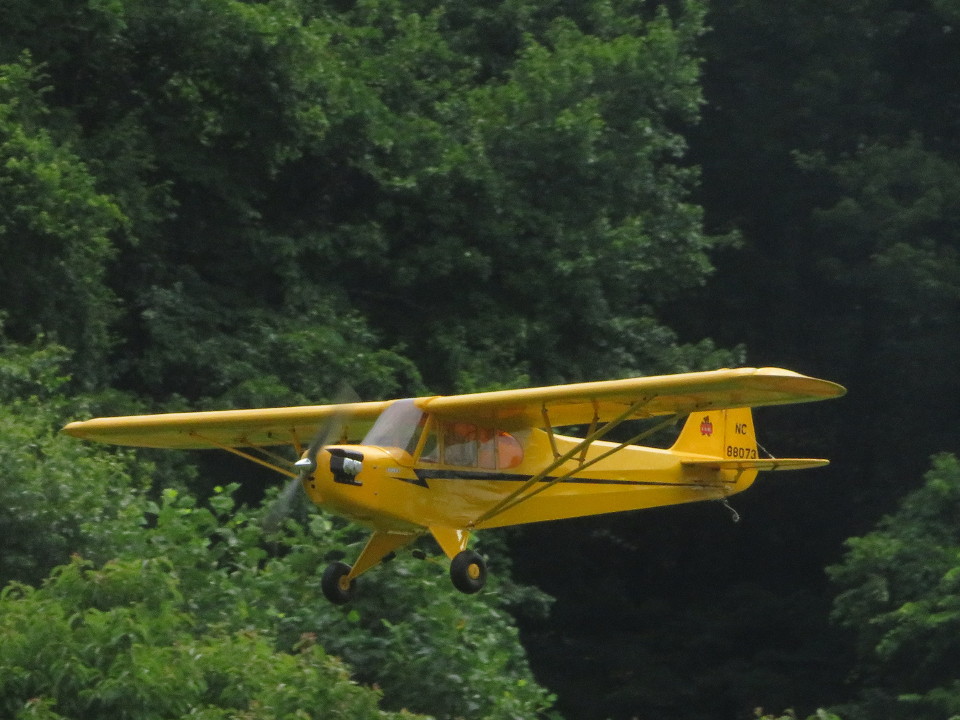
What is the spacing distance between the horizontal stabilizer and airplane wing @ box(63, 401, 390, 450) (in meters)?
2.90

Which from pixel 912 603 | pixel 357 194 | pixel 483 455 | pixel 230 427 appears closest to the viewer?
pixel 483 455

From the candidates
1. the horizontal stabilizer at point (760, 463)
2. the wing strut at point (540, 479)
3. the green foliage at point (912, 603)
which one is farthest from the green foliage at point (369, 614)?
the green foliage at point (912, 603)

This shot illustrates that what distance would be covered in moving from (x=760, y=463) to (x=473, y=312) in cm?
892

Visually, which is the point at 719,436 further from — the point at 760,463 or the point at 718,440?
the point at 760,463

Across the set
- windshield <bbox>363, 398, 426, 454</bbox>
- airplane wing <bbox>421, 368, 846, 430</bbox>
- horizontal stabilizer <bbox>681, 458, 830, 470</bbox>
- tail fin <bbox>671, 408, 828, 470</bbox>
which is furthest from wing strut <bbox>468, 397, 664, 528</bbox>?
tail fin <bbox>671, 408, 828, 470</bbox>

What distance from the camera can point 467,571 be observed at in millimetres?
12148

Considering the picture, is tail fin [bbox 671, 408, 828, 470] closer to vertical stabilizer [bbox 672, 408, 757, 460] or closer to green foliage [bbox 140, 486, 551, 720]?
vertical stabilizer [bbox 672, 408, 757, 460]

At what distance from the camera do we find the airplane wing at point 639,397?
36.2 feet

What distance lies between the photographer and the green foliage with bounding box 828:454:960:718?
66.8 ft

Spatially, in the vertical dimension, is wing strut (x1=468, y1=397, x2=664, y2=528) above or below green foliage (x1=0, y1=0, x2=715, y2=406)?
below

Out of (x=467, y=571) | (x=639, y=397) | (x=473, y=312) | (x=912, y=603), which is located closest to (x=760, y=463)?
(x=639, y=397)

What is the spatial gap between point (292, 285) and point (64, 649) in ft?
29.3

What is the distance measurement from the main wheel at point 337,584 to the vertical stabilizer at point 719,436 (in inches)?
132

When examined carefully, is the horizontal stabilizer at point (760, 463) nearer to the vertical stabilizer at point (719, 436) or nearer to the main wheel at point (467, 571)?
the vertical stabilizer at point (719, 436)
